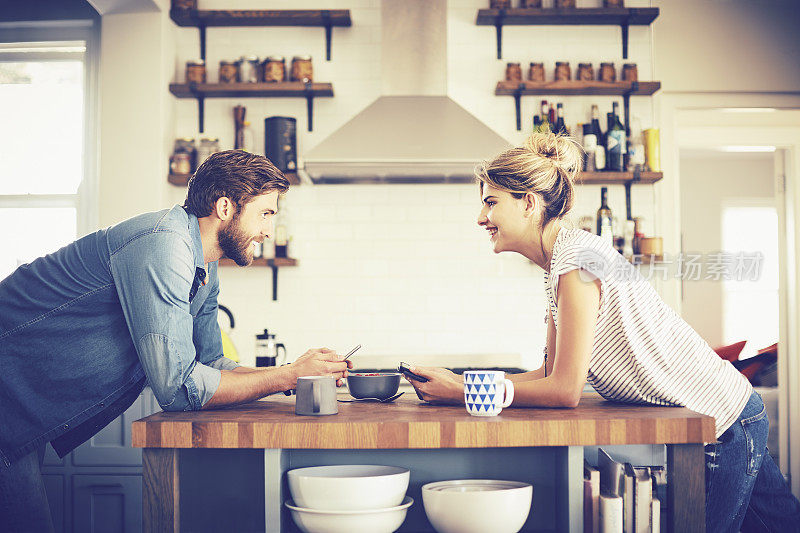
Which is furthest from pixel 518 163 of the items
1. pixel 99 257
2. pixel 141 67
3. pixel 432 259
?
pixel 141 67

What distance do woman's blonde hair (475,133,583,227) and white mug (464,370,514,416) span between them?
1.64 feet

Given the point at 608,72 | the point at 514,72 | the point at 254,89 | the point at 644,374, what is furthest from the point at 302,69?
the point at 644,374

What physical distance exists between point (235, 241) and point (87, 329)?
439mm

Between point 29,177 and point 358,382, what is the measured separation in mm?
3383

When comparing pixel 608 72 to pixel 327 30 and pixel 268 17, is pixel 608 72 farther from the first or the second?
pixel 268 17

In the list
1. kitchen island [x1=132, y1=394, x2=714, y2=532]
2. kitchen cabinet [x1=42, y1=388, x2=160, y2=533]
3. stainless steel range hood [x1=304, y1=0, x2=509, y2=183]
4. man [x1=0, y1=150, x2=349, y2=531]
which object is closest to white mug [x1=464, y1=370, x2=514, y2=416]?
kitchen island [x1=132, y1=394, x2=714, y2=532]

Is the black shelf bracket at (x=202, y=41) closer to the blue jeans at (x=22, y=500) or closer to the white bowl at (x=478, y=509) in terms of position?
the blue jeans at (x=22, y=500)

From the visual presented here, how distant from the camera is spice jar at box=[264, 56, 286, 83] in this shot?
410cm

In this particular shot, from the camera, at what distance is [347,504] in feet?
4.28

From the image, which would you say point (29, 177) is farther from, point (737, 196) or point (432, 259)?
point (737, 196)

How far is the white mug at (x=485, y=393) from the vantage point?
4.67ft

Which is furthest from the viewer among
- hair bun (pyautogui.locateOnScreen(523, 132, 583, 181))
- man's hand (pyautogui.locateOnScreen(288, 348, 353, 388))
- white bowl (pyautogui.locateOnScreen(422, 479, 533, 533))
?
hair bun (pyautogui.locateOnScreen(523, 132, 583, 181))

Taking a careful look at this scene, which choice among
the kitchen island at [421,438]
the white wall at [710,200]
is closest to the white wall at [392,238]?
the kitchen island at [421,438]

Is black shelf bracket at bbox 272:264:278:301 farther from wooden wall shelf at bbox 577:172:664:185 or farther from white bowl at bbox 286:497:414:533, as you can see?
white bowl at bbox 286:497:414:533
